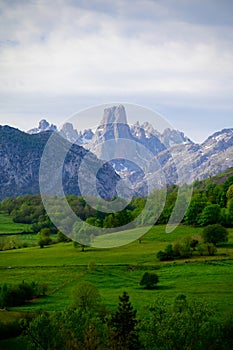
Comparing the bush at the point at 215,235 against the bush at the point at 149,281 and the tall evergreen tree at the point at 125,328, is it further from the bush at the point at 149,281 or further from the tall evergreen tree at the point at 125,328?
the tall evergreen tree at the point at 125,328

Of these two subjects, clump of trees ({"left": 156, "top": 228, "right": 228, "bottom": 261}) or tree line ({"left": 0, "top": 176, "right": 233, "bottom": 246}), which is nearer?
clump of trees ({"left": 156, "top": 228, "right": 228, "bottom": 261})

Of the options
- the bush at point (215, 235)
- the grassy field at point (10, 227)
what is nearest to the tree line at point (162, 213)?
the grassy field at point (10, 227)

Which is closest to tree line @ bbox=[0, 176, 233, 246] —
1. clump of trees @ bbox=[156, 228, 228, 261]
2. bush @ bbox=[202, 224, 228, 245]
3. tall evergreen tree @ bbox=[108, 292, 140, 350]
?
clump of trees @ bbox=[156, 228, 228, 261]

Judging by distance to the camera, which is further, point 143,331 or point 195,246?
point 195,246

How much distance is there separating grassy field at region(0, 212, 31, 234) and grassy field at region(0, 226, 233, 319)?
146 feet

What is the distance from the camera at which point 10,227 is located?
15962 cm

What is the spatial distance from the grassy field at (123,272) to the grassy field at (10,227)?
44623mm

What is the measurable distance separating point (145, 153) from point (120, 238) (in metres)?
35.1

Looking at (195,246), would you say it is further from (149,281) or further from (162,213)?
(162,213)

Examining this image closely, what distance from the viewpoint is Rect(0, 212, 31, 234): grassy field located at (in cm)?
15095

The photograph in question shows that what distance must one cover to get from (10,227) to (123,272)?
9190 cm

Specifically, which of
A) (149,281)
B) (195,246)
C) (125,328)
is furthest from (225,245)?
(125,328)

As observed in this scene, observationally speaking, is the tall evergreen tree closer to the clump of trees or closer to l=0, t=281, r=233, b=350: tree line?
l=0, t=281, r=233, b=350: tree line

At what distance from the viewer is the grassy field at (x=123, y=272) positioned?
197 feet
